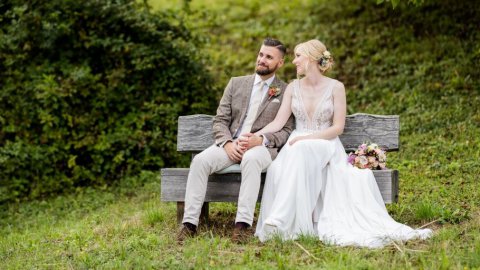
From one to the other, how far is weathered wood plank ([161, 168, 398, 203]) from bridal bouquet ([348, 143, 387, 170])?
9 centimetres

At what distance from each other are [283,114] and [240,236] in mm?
1272

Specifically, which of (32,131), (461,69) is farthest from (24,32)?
(461,69)

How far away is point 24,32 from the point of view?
32.0 ft

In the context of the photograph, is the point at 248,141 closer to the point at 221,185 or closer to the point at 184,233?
the point at 221,185

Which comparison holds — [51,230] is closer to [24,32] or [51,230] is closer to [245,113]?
[245,113]

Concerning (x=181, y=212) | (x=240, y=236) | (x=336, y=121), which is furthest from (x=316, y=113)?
(x=181, y=212)

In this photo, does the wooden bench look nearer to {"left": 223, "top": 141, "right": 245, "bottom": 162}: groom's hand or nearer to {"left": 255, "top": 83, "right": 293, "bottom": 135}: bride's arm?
{"left": 223, "top": 141, "right": 245, "bottom": 162}: groom's hand

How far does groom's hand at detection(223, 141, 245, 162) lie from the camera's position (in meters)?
5.86

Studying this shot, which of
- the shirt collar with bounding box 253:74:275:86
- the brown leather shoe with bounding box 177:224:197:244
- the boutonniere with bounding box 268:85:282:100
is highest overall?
the shirt collar with bounding box 253:74:275:86

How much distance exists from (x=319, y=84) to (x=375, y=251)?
1.83 meters

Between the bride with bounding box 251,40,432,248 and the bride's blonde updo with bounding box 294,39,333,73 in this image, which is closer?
the bride with bounding box 251,40,432,248

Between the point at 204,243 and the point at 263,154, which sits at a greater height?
the point at 263,154

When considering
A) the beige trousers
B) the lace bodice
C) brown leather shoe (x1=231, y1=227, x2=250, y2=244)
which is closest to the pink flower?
the lace bodice

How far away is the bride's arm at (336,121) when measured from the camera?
5988 mm
